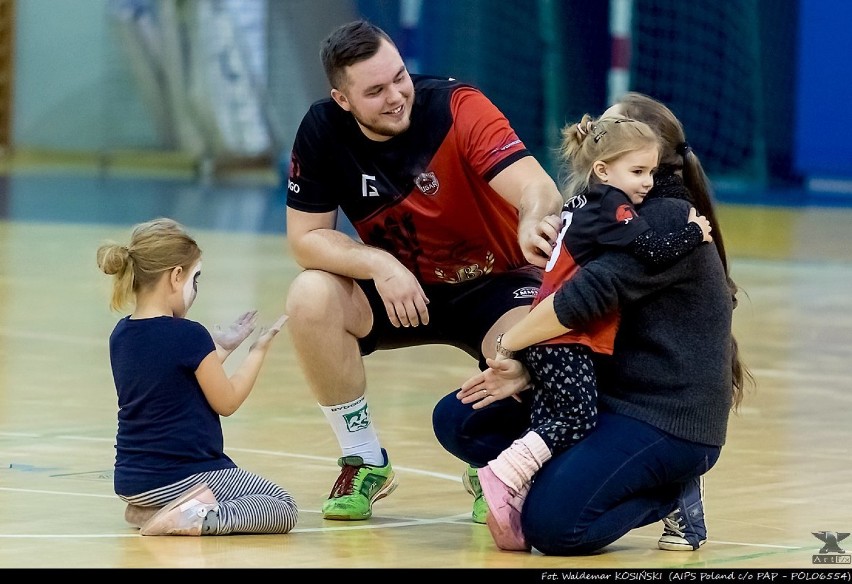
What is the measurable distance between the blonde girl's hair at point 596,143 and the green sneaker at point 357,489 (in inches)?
37.0

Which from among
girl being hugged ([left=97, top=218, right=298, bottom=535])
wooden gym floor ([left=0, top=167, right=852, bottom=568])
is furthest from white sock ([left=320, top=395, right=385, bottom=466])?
girl being hugged ([left=97, top=218, right=298, bottom=535])

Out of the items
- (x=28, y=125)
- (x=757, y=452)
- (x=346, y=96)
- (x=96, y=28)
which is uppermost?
(x=346, y=96)

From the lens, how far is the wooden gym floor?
373 cm

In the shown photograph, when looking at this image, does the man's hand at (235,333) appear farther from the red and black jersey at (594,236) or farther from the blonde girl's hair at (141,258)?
the red and black jersey at (594,236)

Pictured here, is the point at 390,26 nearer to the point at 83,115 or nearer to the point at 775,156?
the point at 775,156

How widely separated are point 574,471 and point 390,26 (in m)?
13.3

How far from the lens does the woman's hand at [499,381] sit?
12.6 feet

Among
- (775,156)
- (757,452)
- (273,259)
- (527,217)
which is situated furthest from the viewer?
(775,156)

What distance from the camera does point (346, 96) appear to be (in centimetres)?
452

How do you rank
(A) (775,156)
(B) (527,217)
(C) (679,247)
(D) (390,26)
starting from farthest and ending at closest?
(A) (775,156), (D) (390,26), (B) (527,217), (C) (679,247)

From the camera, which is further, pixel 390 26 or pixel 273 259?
pixel 390 26

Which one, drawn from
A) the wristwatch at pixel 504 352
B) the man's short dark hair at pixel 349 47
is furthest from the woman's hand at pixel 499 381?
the man's short dark hair at pixel 349 47

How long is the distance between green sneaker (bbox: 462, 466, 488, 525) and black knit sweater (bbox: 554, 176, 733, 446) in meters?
0.52

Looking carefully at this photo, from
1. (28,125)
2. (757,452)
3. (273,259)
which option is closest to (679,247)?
(757,452)
